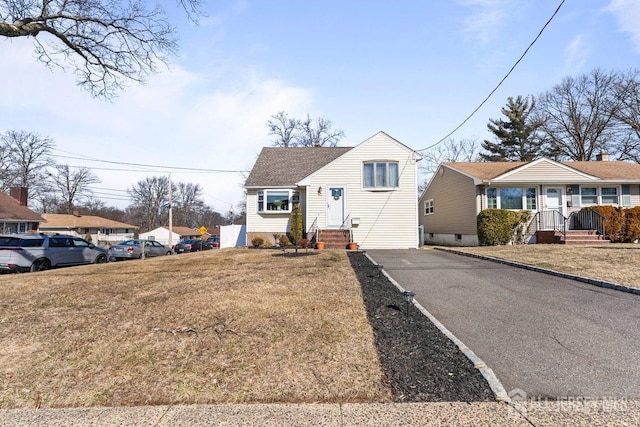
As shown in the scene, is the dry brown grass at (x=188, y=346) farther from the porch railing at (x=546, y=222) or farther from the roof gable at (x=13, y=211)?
the roof gable at (x=13, y=211)

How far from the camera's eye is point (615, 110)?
109 ft

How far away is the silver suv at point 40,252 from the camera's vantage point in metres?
12.4

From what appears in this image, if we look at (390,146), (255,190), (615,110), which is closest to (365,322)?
(390,146)

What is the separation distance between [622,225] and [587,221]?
1359 mm

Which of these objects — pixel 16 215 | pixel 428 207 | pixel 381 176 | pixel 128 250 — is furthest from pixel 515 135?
pixel 16 215

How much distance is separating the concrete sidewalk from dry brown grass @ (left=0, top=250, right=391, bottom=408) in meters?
0.15

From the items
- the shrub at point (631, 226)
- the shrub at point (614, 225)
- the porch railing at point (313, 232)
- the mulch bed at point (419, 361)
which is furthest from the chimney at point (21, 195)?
the shrub at point (631, 226)

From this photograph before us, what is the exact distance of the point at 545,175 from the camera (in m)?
18.0

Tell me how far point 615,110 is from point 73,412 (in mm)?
44635

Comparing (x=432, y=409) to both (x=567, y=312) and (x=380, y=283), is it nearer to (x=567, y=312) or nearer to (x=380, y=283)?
(x=567, y=312)

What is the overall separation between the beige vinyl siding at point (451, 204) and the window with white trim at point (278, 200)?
382 inches

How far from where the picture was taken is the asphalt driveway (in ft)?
10.8

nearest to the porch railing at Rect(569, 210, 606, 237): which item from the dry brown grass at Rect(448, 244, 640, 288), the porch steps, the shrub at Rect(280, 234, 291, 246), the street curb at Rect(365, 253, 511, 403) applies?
the dry brown grass at Rect(448, 244, 640, 288)

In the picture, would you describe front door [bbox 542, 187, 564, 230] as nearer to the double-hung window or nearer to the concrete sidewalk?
the double-hung window
